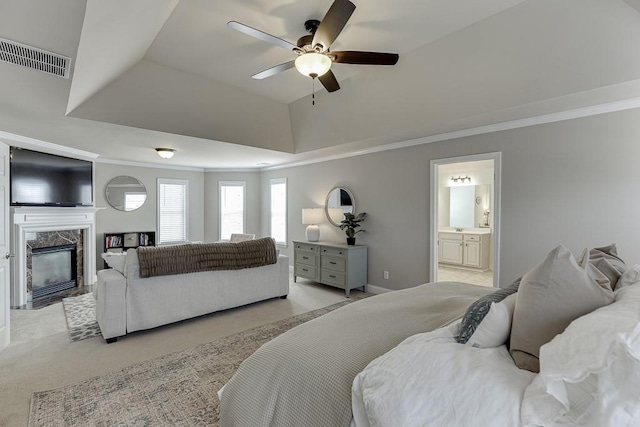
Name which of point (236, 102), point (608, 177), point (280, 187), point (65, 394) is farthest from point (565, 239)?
point (280, 187)

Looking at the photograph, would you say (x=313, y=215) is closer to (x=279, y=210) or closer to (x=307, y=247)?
(x=307, y=247)

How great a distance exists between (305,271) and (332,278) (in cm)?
66

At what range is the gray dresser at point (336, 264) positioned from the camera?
474cm

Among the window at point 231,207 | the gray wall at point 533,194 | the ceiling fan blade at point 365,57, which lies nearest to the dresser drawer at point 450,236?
the gray wall at point 533,194

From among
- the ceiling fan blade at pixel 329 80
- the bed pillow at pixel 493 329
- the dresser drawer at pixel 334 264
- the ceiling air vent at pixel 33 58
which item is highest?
the ceiling fan blade at pixel 329 80

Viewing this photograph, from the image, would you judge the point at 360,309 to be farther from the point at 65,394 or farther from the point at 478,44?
the point at 478,44

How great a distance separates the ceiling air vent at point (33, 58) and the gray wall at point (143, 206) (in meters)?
4.22

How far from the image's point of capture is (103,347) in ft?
9.75

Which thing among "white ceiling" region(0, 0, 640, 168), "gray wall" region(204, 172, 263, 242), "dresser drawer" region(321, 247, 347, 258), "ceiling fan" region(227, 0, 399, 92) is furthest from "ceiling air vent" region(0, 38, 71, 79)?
"gray wall" region(204, 172, 263, 242)

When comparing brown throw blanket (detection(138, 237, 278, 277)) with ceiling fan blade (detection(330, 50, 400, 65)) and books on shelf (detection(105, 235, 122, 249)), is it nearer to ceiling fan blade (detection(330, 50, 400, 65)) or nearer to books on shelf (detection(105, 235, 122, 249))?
ceiling fan blade (detection(330, 50, 400, 65))

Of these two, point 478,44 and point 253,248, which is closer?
point 478,44

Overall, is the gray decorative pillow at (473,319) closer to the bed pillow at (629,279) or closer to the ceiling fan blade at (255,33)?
the bed pillow at (629,279)

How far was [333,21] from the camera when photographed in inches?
84.2

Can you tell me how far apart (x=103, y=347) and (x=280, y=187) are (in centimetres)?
450
